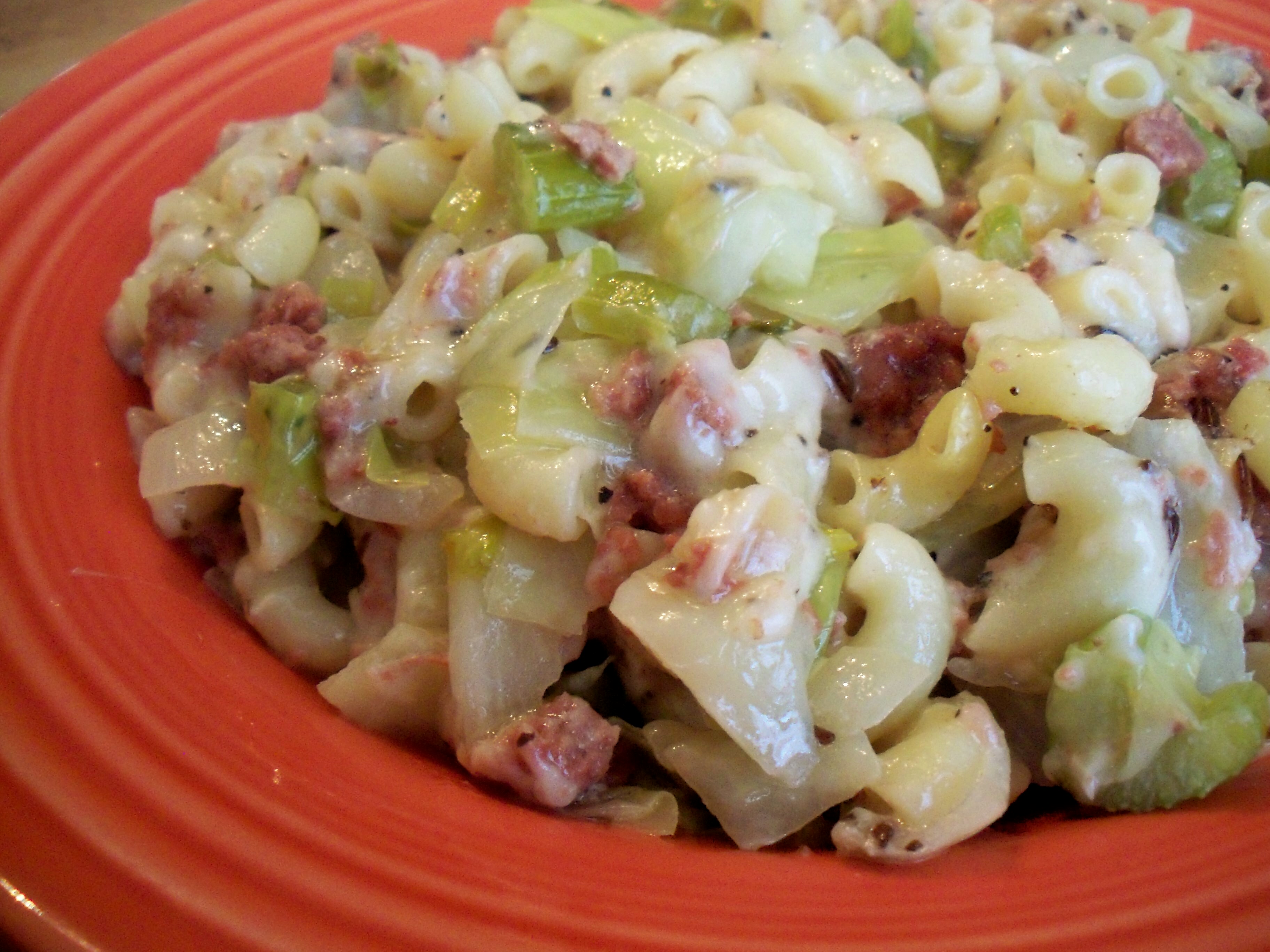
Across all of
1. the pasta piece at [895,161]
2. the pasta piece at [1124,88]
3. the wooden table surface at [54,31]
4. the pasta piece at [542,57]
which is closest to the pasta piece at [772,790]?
the pasta piece at [895,161]

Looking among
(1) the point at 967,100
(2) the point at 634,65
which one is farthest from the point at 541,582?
(1) the point at 967,100

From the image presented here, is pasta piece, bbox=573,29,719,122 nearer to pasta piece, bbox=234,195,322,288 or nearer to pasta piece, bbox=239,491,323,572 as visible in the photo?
pasta piece, bbox=234,195,322,288

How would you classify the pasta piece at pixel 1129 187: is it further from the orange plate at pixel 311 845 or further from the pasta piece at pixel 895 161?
the orange plate at pixel 311 845

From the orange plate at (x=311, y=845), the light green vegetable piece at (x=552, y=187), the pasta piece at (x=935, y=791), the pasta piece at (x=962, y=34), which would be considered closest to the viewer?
the orange plate at (x=311, y=845)

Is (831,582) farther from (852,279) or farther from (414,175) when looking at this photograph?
(414,175)

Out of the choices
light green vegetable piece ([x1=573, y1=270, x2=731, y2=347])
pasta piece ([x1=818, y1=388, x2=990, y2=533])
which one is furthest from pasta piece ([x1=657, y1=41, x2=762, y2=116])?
pasta piece ([x1=818, y1=388, x2=990, y2=533])
